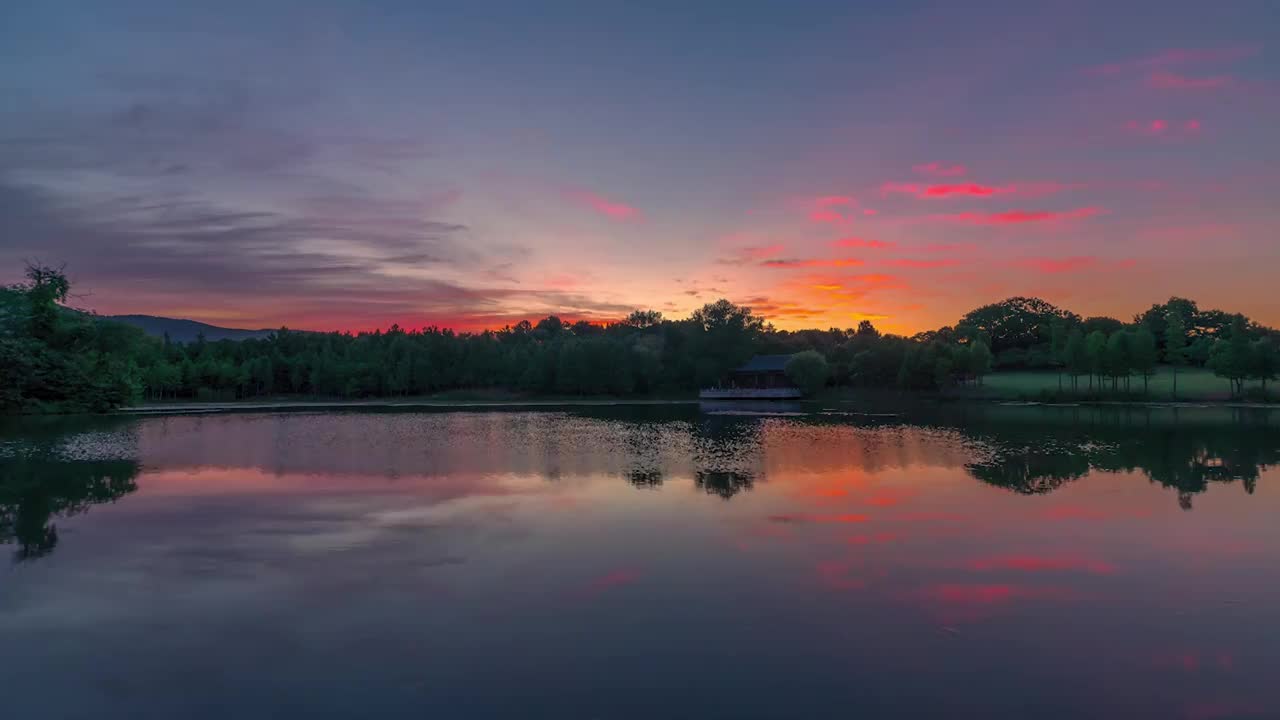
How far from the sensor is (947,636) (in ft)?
28.3

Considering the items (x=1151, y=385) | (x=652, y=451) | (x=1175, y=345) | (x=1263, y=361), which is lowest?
(x=652, y=451)

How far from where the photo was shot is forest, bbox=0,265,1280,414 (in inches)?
2421

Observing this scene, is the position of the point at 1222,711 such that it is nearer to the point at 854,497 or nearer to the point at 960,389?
the point at 854,497

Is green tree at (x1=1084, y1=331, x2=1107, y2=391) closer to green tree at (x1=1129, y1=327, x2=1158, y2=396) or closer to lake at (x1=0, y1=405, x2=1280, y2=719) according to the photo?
green tree at (x1=1129, y1=327, x2=1158, y2=396)

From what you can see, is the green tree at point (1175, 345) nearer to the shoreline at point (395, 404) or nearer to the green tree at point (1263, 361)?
the green tree at point (1263, 361)

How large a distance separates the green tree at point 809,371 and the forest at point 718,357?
0.57ft

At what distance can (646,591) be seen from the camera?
409 inches

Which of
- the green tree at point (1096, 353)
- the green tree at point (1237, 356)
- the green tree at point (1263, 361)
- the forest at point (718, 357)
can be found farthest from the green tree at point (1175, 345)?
the green tree at point (1237, 356)

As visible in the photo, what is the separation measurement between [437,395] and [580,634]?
272 ft

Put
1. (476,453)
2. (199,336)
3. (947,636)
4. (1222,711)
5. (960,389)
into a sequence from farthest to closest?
(199,336) < (960,389) < (476,453) < (947,636) < (1222,711)

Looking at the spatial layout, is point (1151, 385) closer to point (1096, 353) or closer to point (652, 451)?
point (1096, 353)

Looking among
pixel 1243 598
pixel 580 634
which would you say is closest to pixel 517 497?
pixel 580 634

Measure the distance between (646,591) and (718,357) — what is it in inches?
2986

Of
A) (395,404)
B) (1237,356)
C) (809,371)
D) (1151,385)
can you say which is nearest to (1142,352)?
(1237,356)
